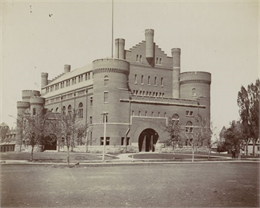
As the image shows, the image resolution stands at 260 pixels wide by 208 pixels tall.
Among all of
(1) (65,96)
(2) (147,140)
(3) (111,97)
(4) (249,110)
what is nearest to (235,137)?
(4) (249,110)

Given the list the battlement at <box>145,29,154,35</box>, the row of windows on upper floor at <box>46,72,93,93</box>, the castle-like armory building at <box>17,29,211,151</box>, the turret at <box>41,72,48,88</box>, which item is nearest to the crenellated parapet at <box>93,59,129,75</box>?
the castle-like armory building at <box>17,29,211,151</box>

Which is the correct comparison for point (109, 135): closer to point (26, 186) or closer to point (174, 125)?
point (174, 125)

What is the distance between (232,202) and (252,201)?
36.4 inches

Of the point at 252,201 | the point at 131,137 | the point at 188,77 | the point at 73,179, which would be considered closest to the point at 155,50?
the point at 188,77

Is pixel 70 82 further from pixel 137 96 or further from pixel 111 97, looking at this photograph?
pixel 137 96

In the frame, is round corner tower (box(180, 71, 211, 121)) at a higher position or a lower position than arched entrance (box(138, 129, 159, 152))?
higher

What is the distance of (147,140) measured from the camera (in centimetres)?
5819

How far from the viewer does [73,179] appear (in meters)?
18.9

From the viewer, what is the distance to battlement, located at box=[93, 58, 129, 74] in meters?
55.1

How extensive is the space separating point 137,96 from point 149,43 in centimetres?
1131

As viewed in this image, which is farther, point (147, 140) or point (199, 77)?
point (199, 77)

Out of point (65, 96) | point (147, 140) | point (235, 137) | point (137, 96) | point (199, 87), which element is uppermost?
point (199, 87)

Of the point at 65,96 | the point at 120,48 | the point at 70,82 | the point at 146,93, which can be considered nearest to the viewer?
the point at 120,48

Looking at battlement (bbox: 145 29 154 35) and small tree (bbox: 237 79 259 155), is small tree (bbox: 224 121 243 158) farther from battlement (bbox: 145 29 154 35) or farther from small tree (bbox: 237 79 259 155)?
battlement (bbox: 145 29 154 35)
